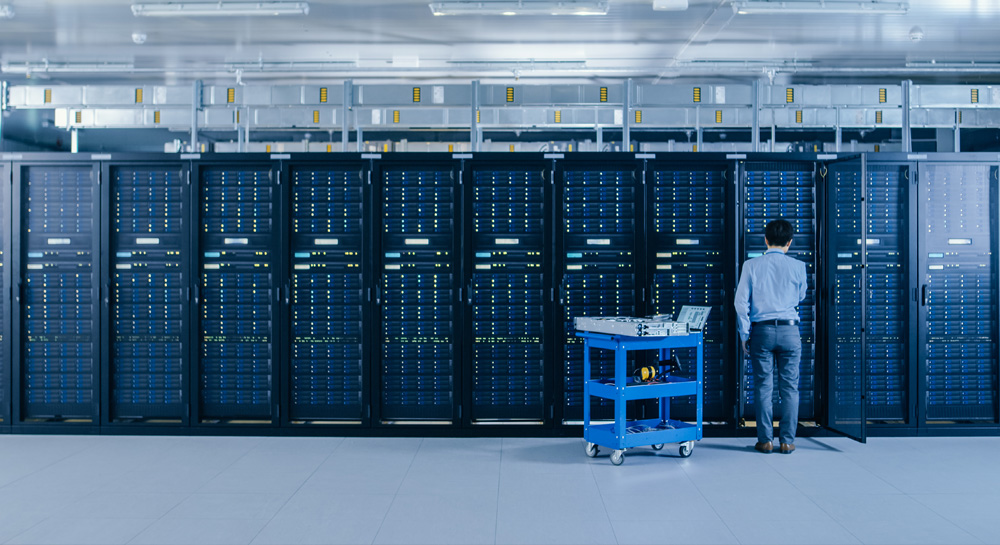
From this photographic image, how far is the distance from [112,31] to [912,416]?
335 inches

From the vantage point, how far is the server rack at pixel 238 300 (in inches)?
202

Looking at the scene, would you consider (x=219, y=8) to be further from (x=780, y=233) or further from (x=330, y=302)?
(x=780, y=233)

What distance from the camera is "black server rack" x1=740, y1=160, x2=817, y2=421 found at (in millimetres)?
5133

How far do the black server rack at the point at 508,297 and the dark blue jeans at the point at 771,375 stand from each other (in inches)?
59.8

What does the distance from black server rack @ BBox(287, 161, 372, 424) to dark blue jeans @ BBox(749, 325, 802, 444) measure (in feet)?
9.29

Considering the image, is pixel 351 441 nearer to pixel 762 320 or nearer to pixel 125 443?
pixel 125 443

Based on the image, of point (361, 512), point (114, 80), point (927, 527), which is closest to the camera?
point (927, 527)

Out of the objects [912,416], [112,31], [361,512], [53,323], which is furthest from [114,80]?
[912,416]

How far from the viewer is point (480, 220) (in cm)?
512

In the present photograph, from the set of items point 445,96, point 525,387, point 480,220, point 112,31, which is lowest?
point 525,387

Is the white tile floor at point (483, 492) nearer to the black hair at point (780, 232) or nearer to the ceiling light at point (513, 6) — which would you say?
the black hair at point (780, 232)

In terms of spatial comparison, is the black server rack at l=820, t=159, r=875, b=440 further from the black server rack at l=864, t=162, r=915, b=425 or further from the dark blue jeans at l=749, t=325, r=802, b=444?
the dark blue jeans at l=749, t=325, r=802, b=444

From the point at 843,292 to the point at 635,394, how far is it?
1.99 metres

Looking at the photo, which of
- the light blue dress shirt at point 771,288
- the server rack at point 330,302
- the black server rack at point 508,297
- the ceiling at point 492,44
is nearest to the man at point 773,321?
the light blue dress shirt at point 771,288
